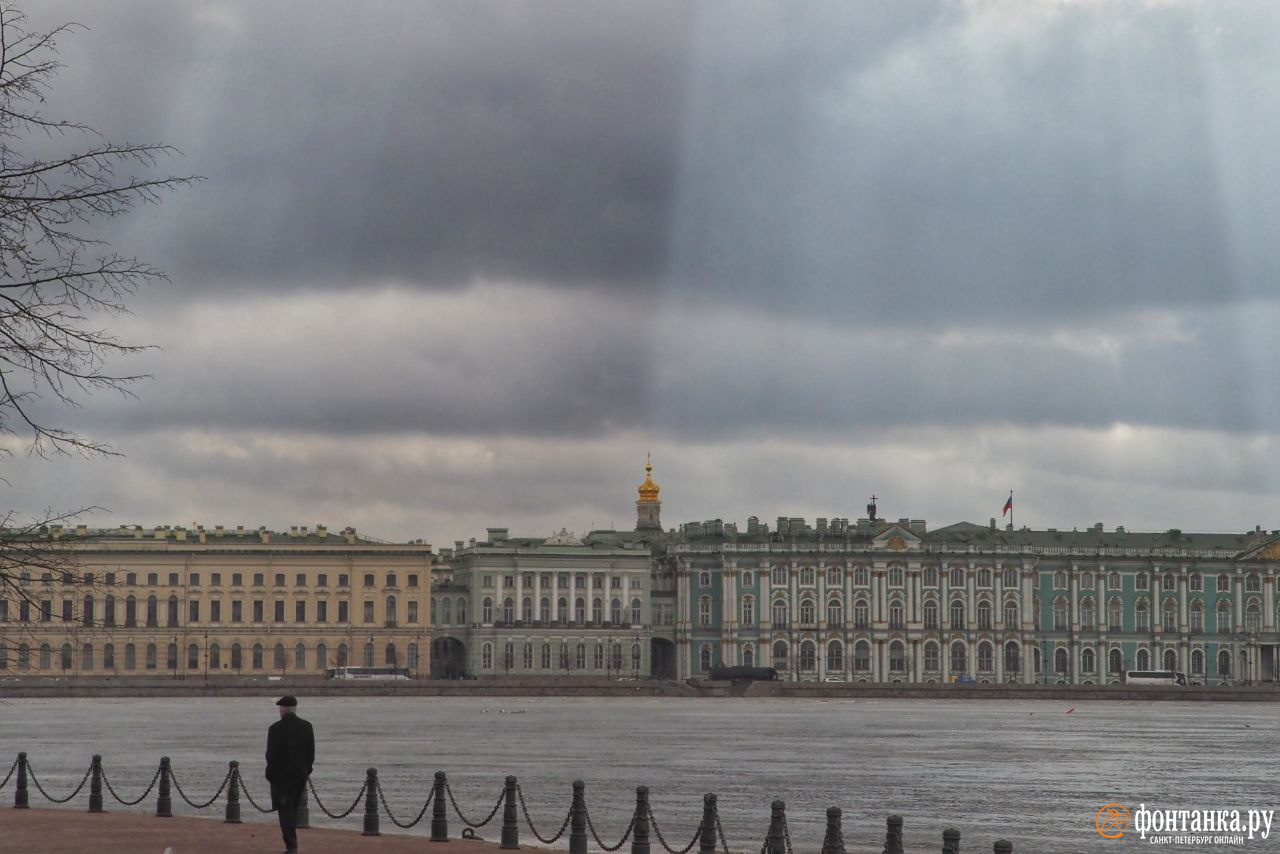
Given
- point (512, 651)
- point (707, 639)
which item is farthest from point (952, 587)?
point (512, 651)

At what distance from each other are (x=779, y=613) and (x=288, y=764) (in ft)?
403

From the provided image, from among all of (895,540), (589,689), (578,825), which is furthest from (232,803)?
(895,540)

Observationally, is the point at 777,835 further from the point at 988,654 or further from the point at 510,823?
the point at 988,654

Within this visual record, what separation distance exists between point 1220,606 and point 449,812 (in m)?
118

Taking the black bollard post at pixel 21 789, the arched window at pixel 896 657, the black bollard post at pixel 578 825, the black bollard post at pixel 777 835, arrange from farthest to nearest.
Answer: the arched window at pixel 896 657 → the black bollard post at pixel 21 789 → the black bollard post at pixel 578 825 → the black bollard post at pixel 777 835

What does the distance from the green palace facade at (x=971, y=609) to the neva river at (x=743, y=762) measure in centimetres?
4014

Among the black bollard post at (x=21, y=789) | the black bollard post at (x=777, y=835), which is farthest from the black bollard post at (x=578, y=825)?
the black bollard post at (x=21, y=789)

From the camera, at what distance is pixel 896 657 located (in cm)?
14450

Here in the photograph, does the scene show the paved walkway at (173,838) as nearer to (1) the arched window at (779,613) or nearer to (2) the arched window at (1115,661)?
(1) the arched window at (779,613)

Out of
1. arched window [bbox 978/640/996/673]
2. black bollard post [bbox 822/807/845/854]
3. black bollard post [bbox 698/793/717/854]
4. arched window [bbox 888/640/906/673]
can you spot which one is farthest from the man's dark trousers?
arched window [bbox 978/640/996/673]

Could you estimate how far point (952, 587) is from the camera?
146 meters

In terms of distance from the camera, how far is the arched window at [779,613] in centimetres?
14450

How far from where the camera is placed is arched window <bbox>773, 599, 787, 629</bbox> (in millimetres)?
144500

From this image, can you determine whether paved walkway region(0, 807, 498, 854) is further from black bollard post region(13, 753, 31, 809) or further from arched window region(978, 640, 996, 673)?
arched window region(978, 640, 996, 673)
